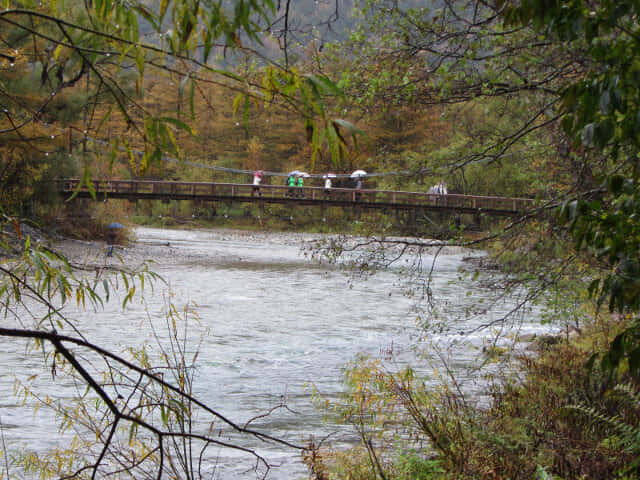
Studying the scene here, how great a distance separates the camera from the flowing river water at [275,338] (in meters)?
5.86

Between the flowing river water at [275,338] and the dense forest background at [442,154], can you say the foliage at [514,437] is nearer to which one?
the dense forest background at [442,154]

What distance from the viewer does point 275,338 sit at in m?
10.2

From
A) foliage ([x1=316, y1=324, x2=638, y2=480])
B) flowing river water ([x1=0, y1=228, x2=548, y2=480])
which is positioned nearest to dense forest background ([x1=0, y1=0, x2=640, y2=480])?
foliage ([x1=316, y1=324, x2=638, y2=480])

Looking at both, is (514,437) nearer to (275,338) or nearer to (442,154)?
(442,154)

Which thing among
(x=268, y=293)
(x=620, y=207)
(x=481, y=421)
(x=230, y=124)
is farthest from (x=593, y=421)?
(x=230, y=124)

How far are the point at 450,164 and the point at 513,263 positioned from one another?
90 centimetres

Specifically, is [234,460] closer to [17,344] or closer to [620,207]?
[620,207]

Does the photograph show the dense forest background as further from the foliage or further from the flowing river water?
the flowing river water

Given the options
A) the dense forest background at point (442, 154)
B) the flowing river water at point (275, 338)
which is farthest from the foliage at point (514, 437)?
the flowing river water at point (275, 338)

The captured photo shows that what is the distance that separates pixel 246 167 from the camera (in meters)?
50.4

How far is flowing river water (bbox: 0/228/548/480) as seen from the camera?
5.86 metres

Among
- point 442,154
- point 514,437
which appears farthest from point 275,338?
point 514,437

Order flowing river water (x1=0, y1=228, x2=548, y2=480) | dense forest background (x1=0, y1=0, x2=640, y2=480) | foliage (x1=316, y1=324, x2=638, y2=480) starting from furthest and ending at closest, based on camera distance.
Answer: flowing river water (x1=0, y1=228, x2=548, y2=480) < foliage (x1=316, y1=324, x2=638, y2=480) < dense forest background (x1=0, y1=0, x2=640, y2=480)

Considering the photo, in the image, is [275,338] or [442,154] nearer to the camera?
[442,154]
